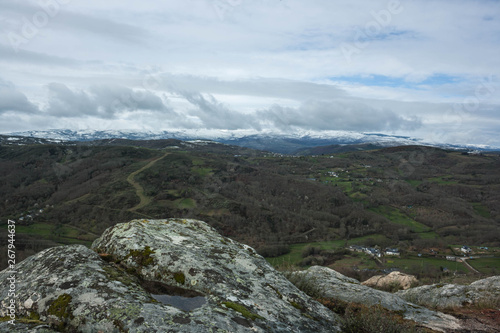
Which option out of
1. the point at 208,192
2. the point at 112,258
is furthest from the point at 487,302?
the point at 208,192

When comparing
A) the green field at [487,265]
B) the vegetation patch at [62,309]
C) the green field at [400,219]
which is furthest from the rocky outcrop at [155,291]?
the green field at [400,219]

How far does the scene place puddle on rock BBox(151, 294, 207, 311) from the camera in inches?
212

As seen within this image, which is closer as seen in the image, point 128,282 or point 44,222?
point 128,282

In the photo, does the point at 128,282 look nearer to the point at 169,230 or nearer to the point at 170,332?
the point at 170,332

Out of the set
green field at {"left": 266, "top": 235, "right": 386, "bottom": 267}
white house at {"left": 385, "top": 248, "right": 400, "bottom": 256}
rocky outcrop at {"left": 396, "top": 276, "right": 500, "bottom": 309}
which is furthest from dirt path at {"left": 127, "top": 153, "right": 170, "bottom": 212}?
rocky outcrop at {"left": 396, "top": 276, "right": 500, "bottom": 309}

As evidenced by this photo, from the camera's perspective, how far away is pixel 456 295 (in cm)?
980

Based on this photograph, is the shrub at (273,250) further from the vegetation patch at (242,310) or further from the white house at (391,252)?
the vegetation patch at (242,310)

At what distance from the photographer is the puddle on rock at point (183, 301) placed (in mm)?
5387

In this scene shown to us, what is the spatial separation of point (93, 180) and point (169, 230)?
168010 mm

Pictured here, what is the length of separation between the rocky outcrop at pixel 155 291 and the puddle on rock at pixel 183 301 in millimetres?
22

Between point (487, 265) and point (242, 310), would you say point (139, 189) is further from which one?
point (487, 265)

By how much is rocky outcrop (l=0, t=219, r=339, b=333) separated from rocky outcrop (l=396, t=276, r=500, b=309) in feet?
19.6

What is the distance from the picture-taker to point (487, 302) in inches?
344

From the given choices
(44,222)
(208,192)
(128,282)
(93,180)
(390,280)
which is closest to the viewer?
(128,282)
